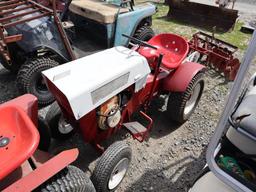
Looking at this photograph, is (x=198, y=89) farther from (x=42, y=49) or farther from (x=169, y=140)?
(x=42, y=49)

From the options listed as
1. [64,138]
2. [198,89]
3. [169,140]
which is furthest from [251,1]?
[64,138]

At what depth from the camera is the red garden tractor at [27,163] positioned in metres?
1.64

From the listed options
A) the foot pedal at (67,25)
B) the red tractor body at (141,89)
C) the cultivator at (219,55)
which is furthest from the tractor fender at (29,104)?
the cultivator at (219,55)

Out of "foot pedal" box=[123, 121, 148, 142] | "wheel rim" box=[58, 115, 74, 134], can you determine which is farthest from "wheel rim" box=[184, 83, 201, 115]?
"wheel rim" box=[58, 115, 74, 134]

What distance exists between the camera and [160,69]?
117 inches

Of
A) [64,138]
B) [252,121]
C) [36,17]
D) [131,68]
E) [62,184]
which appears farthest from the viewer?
[36,17]

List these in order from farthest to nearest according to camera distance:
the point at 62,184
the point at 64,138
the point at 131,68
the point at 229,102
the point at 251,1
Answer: the point at 251,1, the point at 64,138, the point at 131,68, the point at 62,184, the point at 229,102

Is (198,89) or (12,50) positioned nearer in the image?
(198,89)

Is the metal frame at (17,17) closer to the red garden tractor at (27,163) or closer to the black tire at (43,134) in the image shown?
the black tire at (43,134)

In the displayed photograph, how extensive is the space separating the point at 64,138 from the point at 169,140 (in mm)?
1170

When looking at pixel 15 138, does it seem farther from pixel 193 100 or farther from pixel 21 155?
pixel 193 100

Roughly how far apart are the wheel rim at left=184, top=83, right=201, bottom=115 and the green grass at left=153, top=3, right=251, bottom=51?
8.13 ft

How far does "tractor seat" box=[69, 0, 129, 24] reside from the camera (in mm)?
3918

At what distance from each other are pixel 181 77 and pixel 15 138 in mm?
1857
